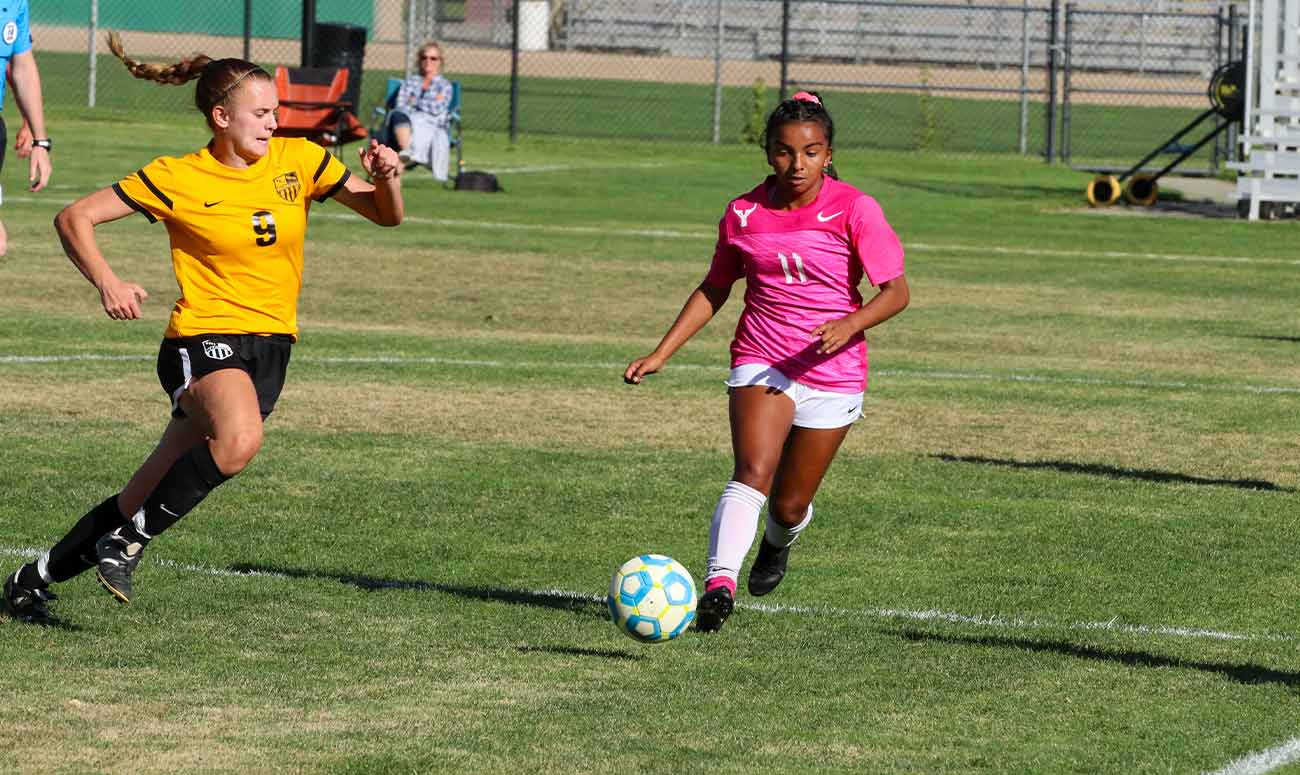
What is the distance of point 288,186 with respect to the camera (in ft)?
24.7

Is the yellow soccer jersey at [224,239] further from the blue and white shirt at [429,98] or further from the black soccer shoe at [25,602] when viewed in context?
the blue and white shirt at [429,98]

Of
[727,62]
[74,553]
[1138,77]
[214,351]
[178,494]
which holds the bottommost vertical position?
[74,553]

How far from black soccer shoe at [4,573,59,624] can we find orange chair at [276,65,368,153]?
21.4 metres

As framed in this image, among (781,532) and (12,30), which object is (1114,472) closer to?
(781,532)

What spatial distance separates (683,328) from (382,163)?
1146 millimetres

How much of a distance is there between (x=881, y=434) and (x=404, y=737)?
6.39 meters

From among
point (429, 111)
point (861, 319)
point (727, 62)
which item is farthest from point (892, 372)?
point (727, 62)

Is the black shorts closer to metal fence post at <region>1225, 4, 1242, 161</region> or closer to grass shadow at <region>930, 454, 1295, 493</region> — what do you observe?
grass shadow at <region>930, 454, 1295, 493</region>

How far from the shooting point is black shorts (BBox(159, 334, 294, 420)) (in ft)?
23.8

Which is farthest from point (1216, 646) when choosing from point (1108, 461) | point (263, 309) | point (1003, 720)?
point (1108, 461)

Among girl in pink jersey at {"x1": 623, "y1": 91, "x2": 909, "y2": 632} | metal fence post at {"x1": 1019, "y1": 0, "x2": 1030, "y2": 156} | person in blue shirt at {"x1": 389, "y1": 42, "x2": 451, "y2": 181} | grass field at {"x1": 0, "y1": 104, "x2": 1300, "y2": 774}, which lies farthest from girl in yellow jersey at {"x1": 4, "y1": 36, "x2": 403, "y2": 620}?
metal fence post at {"x1": 1019, "y1": 0, "x2": 1030, "y2": 156}

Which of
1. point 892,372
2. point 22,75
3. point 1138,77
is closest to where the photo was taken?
point 22,75

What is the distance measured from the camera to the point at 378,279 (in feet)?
62.3

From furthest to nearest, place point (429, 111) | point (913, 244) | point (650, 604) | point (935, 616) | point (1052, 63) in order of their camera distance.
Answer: point (1052, 63)
point (429, 111)
point (913, 244)
point (935, 616)
point (650, 604)
